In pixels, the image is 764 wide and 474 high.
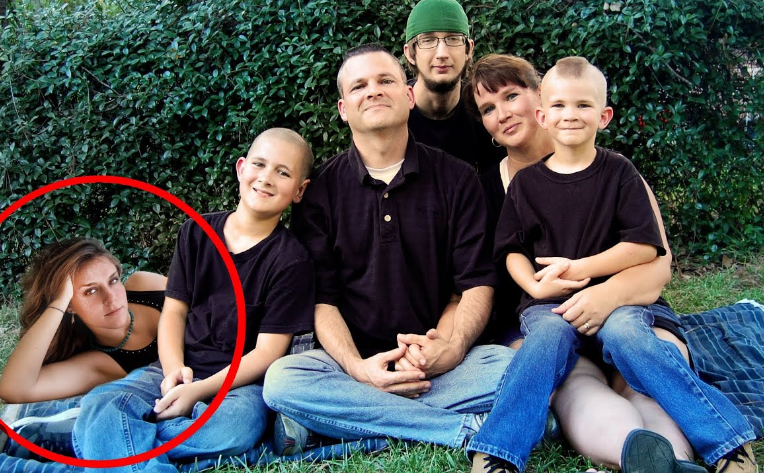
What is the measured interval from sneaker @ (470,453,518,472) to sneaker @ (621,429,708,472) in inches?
14.6

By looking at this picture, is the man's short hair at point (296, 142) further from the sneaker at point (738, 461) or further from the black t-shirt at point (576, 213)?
the sneaker at point (738, 461)

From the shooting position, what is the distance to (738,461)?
7.52 ft

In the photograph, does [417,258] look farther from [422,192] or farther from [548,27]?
[548,27]

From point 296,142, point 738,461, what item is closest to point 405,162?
point 296,142

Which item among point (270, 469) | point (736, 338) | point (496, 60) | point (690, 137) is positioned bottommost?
point (270, 469)

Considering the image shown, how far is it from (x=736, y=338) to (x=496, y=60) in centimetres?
176

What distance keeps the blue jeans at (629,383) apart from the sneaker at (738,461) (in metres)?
0.03

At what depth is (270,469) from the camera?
2604mm

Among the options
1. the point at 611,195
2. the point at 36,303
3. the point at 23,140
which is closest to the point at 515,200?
the point at 611,195

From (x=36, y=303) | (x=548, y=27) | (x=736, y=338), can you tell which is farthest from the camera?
(x=548, y=27)

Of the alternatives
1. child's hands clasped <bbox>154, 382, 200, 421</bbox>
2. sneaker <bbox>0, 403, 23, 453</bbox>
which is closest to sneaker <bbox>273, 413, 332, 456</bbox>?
child's hands clasped <bbox>154, 382, 200, 421</bbox>

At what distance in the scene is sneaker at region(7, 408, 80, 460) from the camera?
2531mm

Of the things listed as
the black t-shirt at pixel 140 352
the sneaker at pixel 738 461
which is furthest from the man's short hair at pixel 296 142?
the sneaker at pixel 738 461

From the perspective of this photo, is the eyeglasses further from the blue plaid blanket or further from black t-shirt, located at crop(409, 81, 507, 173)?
the blue plaid blanket
